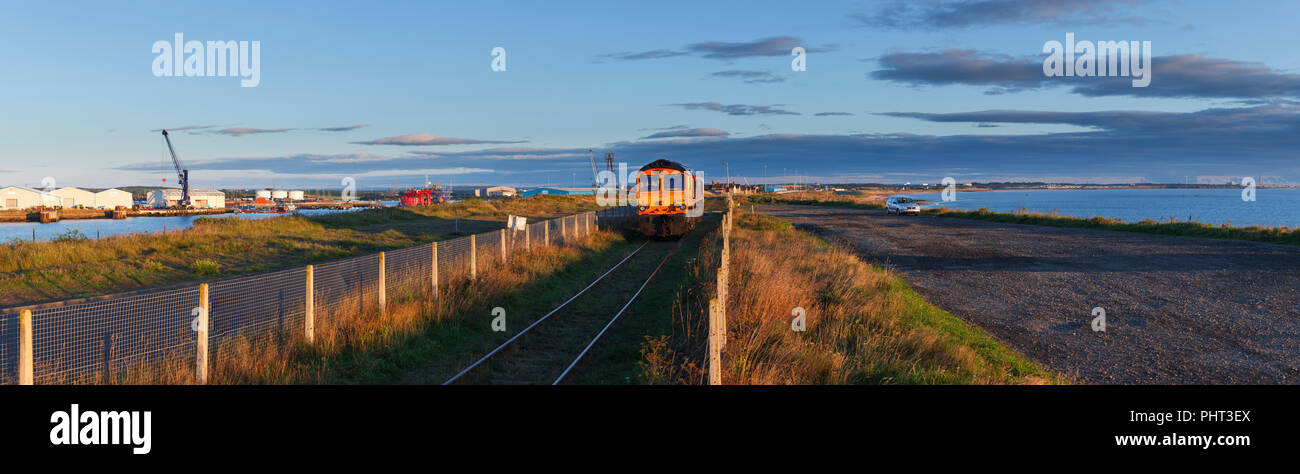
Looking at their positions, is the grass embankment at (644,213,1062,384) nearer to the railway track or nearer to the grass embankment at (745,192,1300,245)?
the railway track

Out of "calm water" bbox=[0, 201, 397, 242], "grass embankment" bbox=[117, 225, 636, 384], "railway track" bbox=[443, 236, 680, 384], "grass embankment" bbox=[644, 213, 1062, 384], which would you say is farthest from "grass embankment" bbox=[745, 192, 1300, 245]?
"calm water" bbox=[0, 201, 397, 242]

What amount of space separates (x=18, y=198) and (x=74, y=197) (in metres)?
12.8

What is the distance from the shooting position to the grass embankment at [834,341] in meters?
8.10

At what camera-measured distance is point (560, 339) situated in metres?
12.0

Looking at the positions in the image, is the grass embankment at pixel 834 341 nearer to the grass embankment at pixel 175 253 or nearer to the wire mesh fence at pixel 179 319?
the wire mesh fence at pixel 179 319

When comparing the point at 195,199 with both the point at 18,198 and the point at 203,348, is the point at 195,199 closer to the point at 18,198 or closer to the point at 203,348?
the point at 18,198

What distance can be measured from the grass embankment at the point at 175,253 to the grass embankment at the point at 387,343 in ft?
35.5

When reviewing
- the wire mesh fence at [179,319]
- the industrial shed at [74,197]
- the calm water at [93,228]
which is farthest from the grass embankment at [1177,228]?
the industrial shed at [74,197]

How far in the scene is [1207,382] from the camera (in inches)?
356

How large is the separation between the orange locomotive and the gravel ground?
7408 millimetres

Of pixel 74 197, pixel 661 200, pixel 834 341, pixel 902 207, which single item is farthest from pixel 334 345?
pixel 74 197
